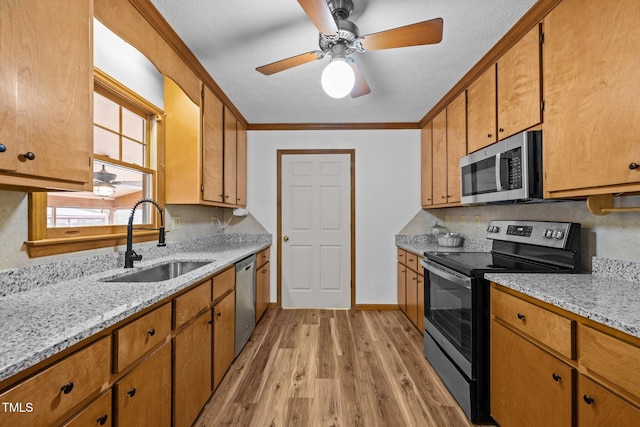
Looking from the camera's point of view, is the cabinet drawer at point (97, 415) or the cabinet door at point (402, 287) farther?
the cabinet door at point (402, 287)

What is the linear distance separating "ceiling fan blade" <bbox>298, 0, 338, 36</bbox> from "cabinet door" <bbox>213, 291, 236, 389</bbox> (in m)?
1.73

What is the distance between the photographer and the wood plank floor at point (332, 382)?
5.64ft

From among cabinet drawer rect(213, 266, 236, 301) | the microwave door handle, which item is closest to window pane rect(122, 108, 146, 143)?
cabinet drawer rect(213, 266, 236, 301)

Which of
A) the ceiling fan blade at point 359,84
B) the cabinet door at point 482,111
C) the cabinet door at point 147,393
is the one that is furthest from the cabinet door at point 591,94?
the cabinet door at point 147,393

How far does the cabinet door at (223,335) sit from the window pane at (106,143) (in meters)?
1.25

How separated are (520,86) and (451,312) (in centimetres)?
150

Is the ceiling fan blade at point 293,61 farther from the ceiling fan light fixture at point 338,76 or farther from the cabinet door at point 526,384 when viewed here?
the cabinet door at point 526,384

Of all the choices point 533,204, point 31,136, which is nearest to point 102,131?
point 31,136

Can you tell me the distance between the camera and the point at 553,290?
1265 mm

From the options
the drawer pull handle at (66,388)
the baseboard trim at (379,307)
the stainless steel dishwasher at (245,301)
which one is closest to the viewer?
the drawer pull handle at (66,388)

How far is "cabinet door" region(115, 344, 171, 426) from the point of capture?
1.01 metres

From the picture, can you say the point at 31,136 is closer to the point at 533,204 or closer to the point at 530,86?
the point at 530,86

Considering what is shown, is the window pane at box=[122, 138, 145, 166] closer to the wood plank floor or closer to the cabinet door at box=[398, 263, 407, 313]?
the wood plank floor

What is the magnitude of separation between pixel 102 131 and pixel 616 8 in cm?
276
